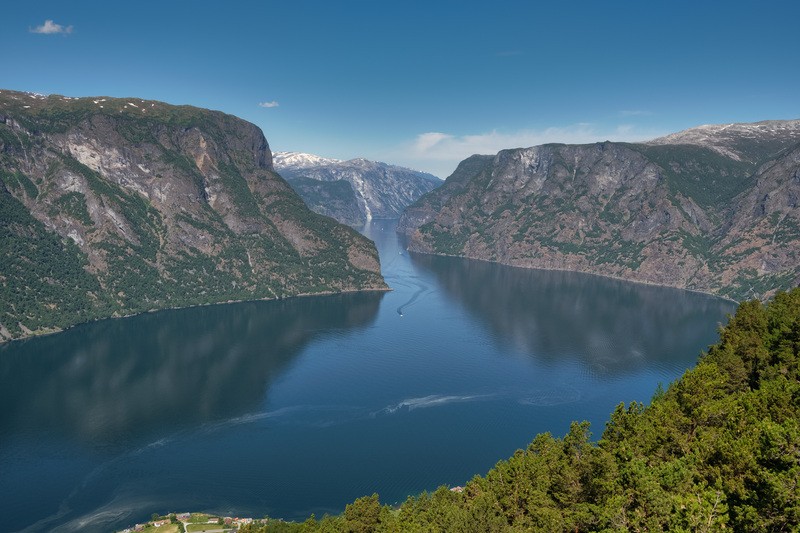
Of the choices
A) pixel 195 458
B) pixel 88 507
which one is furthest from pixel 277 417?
pixel 88 507

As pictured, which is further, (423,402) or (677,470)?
(423,402)

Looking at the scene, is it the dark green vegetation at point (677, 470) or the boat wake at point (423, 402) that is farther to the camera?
the boat wake at point (423, 402)

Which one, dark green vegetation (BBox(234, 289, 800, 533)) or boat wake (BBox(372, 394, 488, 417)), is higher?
dark green vegetation (BBox(234, 289, 800, 533))

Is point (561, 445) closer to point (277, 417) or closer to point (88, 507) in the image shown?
point (88, 507)

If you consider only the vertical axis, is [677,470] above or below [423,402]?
above

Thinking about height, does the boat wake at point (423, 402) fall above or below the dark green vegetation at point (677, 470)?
below

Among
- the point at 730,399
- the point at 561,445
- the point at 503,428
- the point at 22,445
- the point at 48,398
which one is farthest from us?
the point at 48,398

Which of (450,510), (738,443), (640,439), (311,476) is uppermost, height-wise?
(738,443)

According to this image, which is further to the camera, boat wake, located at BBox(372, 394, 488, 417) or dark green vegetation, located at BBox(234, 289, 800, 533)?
boat wake, located at BBox(372, 394, 488, 417)
